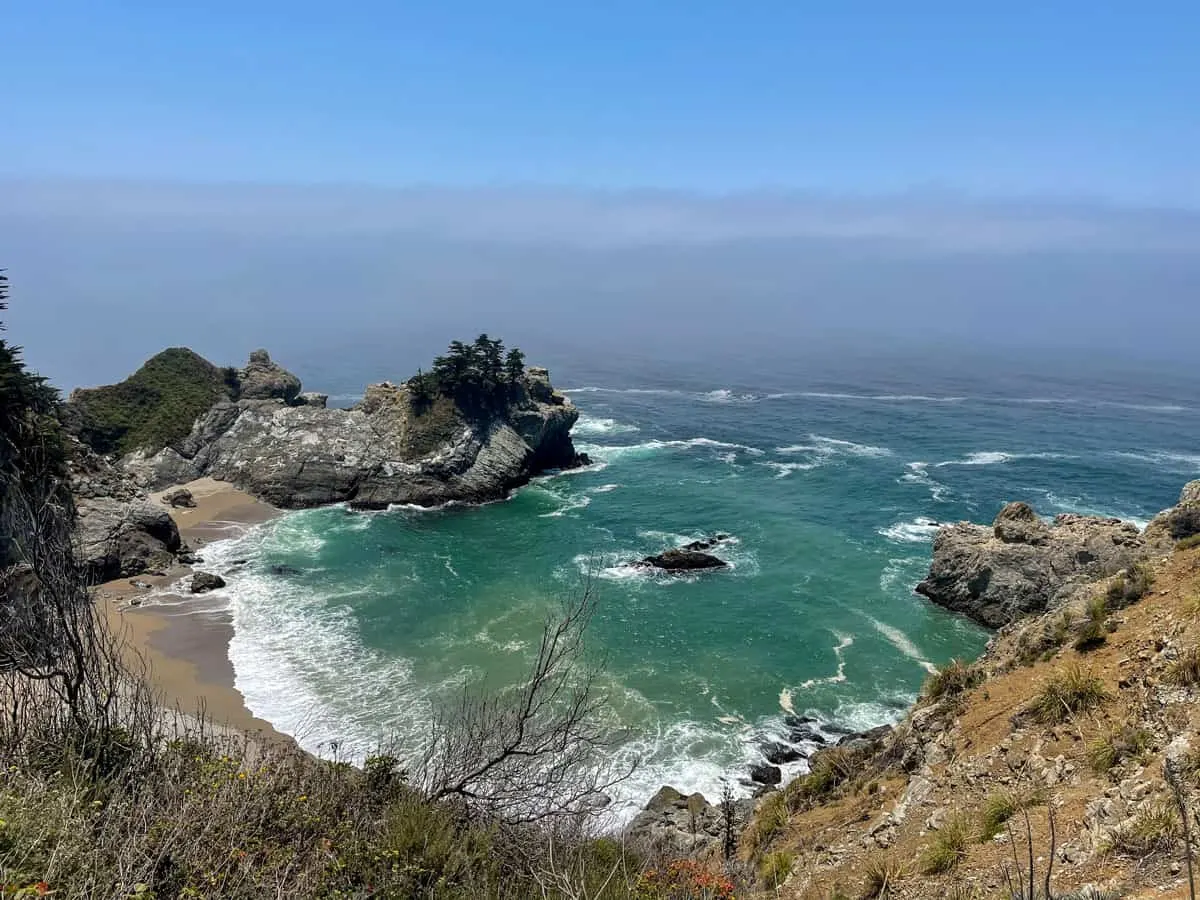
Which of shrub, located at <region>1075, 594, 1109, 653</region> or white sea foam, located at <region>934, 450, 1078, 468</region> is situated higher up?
shrub, located at <region>1075, 594, 1109, 653</region>

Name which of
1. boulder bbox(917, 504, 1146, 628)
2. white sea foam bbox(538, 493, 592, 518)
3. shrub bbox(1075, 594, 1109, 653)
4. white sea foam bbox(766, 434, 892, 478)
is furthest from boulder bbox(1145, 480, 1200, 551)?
white sea foam bbox(766, 434, 892, 478)

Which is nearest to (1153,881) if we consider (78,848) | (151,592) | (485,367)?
(78,848)

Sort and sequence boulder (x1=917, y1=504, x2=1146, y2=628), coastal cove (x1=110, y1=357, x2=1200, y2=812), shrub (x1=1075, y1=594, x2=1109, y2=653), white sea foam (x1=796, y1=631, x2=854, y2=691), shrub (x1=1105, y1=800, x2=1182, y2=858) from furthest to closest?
boulder (x1=917, y1=504, x2=1146, y2=628) < white sea foam (x1=796, y1=631, x2=854, y2=691) < coastal cove (x1=110, y1=357, x2=1200, y2=812) < shrub (x1=1075, y1=594, x2=1109, y2=653) < shrub (x1=1105, y1=800, x2=1182, y2=858)

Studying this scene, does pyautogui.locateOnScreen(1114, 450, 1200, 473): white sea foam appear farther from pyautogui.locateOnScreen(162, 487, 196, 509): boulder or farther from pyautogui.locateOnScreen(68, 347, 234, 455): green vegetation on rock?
pyautogui.locateOnScreen(68, 347, 234, 455): green vegetation on rock

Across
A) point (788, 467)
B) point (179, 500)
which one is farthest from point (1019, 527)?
point (179, 500)

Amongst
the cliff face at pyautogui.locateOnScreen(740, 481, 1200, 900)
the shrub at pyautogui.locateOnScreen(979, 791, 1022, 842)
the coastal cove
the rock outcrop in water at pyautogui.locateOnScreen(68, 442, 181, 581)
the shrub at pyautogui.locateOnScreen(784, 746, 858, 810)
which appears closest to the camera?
the cliff face at pyautogui.locateOnScreen(740, 481, 1200, 900)

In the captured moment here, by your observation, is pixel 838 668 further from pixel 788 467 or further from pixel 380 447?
pixel 380 447
